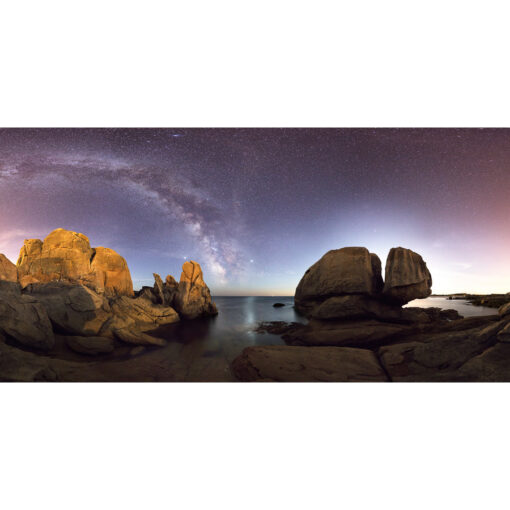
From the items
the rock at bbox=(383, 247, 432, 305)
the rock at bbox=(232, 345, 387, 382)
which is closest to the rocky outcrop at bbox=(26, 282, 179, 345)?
the rock at bbox=(232, 345, 387, 382)

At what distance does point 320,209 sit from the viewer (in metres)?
3.70

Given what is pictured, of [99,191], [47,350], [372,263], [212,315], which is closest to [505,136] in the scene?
[372,263]

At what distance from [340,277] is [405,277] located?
1.29 meters

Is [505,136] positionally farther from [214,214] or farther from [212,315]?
[212,315]

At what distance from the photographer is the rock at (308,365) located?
9.20 ft

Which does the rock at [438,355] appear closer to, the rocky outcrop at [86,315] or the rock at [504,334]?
the rock at [504,334]

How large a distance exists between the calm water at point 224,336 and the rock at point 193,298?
584 millimetres

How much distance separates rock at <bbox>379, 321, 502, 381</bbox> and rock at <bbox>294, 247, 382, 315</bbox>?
5.69 ft

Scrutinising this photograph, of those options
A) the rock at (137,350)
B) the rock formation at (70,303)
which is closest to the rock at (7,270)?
the rock formation at (70,303)

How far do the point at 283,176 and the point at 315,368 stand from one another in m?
3.37

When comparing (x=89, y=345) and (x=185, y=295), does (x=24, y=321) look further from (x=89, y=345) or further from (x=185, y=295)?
(x=185, y=295)

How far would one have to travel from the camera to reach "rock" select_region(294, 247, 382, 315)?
14.2 feet

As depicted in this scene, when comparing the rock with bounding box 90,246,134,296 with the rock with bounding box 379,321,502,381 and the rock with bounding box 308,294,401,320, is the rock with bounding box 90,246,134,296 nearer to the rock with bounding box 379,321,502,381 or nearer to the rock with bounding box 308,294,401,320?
the rock with bounding box 308,294,401,320

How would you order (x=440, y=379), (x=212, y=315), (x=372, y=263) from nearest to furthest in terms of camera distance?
(x=440, y=379) → (x=372, y=263) → (x=212, y=315)
